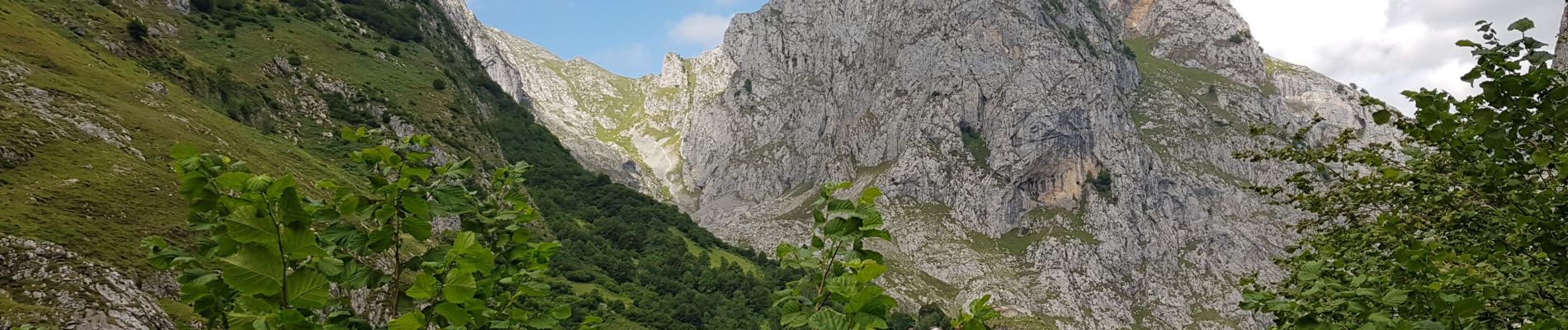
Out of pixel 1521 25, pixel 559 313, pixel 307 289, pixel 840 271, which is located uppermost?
pixel 1521 25

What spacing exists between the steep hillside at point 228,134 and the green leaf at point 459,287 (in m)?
1.17

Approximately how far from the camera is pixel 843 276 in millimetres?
4332

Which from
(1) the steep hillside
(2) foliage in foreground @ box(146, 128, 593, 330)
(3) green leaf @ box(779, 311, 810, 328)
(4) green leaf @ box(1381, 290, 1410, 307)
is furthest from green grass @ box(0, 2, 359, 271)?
(4) green leaf @ box(1381, 290, 1410, 307)

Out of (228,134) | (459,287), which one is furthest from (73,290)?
(228,134)

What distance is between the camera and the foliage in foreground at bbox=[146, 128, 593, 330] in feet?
11.3

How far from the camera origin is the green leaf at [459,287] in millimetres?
4051

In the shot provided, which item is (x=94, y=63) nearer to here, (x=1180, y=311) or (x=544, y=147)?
(x=544, y=147)

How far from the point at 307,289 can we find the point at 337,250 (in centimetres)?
91

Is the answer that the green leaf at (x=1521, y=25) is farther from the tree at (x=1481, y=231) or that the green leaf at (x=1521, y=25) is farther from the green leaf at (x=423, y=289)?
the green leaf at (x=423, y=289)

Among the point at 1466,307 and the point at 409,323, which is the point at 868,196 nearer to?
the point at 409,323

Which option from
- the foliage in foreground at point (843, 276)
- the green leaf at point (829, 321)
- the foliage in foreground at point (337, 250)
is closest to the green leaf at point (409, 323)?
the foliage in foreground at point (337, 250)

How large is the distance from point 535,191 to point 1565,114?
78382 millimetres

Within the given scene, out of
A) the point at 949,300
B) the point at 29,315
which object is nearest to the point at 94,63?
the point at 29,315

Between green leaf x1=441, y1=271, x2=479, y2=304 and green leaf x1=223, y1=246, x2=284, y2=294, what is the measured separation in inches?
31.4
